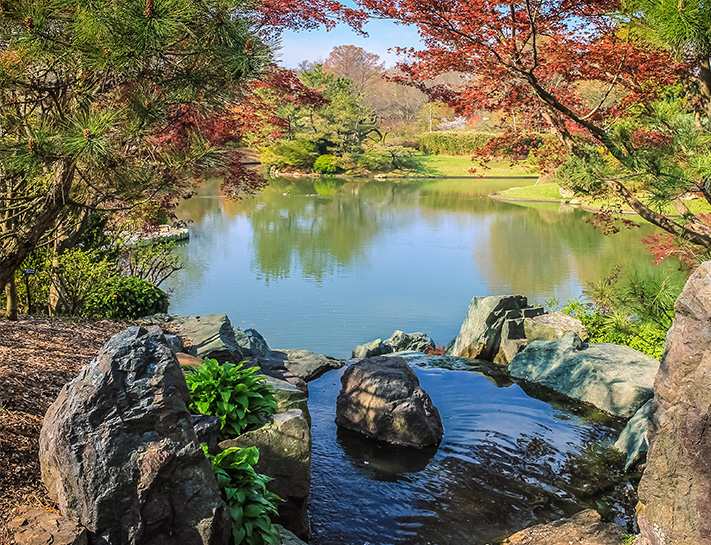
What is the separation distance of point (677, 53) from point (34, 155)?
4.46 m

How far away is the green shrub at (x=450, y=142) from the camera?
138 ft

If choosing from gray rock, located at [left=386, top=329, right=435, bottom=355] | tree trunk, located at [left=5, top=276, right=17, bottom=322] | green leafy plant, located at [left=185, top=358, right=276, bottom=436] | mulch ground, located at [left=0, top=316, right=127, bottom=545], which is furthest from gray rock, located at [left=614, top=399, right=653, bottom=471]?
tree trunk, located at [left=5, top=276, right=17, bottom=322]

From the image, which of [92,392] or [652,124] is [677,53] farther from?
[92,392]

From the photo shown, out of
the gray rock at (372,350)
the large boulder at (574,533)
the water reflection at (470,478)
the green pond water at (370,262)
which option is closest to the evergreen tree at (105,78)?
the water reflection at (470,478)

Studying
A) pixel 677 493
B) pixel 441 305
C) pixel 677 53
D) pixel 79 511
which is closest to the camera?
pixel 79 511

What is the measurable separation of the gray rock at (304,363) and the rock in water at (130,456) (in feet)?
12.0

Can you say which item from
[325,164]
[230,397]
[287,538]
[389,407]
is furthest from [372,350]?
[325,164]

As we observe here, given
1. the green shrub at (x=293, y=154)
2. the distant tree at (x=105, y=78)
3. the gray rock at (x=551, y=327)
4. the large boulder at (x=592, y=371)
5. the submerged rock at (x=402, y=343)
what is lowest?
the submerged rock at (x=402, y=343)

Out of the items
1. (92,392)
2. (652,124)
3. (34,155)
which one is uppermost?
(652,124)

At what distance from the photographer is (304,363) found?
676cm

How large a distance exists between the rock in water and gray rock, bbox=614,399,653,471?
10.8ft

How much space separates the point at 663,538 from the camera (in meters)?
3.26

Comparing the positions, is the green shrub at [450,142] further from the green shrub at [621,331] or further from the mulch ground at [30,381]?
the mulch ground at [30,381]

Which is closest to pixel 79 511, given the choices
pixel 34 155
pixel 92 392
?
pixel 92 392
